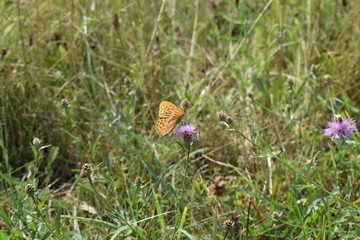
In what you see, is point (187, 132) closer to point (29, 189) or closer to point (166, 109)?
point (166, 109)

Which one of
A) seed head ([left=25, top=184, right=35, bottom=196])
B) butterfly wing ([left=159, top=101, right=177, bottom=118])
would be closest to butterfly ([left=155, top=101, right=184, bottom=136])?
butterfly wing ([left=159, top=101, right=177, bottom=118])

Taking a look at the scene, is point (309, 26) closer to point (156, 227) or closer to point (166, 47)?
point (166, 47)

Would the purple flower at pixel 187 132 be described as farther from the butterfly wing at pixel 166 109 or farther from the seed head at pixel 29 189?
the seed head at pixel 29 189

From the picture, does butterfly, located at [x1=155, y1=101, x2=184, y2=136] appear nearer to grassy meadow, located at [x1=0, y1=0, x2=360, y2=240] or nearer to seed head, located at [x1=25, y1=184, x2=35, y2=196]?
grassy meadow, located at [x1=0, y1=0, x2=360, y2=240]

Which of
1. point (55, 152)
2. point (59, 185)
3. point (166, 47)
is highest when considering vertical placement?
point (166, 47)

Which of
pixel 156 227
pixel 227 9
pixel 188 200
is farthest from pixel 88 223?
pixel 227 9

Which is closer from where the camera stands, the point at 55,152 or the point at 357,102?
the point at 55,152

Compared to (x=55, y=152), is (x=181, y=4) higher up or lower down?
higher up
